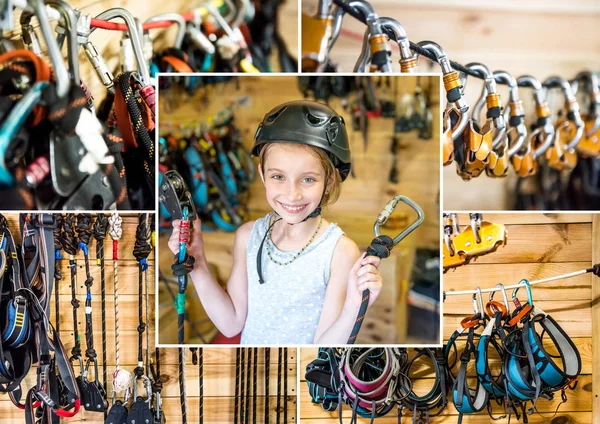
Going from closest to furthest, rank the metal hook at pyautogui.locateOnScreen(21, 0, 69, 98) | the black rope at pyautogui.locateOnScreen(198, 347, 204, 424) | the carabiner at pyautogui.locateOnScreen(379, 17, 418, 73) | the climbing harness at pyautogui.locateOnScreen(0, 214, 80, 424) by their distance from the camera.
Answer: the metal hook at pyautogui.locateOnScreen(21, 0, 69, 98), the carabiner at pyautogui.locateOnScreen(379, 17, 418, 73), the climbing harness at pyautogui.locateOnScreen(0, 214, 80, 424), the black rope at pyautogui.locateOnScreen(198, 347, 204, 424)

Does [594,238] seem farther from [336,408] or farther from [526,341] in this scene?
[336,408]

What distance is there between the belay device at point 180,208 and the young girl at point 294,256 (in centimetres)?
2

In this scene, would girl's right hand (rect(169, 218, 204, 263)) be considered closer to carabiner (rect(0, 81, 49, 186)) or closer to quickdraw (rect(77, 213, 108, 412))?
quickdraw (rect(77, 213, 108, 412))

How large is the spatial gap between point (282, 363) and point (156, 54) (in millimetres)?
1004

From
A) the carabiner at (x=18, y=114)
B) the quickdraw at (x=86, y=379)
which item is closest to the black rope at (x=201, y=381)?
the quickdraw at (x=86, y=379)

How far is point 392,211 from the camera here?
1.84 m

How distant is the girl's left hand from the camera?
1.85m

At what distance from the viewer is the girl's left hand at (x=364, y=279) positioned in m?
1.85

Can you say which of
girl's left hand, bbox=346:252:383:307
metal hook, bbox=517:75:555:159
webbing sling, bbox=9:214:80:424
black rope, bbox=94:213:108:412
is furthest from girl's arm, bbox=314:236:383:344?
webbing sling, bbox=9:214:80:424

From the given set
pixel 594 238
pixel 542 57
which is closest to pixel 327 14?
pixel 542 57

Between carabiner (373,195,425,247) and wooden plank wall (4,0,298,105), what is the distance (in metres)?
0.50

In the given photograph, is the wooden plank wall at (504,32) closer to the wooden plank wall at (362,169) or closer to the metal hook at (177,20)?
the wooden plank wall at (362,169)

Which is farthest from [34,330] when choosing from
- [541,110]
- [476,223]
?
[541,110]

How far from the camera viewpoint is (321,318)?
6.22 ft
